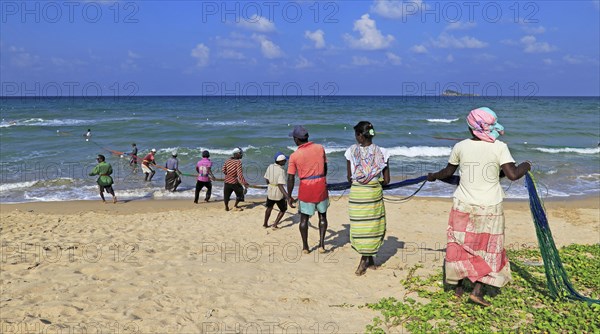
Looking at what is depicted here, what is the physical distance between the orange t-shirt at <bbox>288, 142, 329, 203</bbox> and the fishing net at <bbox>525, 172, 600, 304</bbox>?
7.93 feet

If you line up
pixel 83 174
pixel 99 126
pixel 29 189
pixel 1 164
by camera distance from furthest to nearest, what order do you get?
pixel 99 126
pixel 1 164
pixel 83 174
pixel 29 189

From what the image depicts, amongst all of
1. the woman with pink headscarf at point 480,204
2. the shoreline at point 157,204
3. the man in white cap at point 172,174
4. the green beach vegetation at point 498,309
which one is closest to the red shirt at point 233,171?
the shoreline at point 157,204

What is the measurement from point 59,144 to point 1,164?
219 inches

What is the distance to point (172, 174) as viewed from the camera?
13.0 m

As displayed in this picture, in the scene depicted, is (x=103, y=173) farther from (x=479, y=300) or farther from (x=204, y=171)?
(x=479, y=300)

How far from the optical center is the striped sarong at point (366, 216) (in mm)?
5270

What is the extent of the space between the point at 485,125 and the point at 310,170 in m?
2.44

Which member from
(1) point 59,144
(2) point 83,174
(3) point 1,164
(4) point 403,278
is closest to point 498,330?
(4) point 403,278

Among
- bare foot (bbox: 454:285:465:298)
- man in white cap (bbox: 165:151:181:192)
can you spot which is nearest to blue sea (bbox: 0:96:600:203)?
man in white cap (bbox: 165:151:181:192)

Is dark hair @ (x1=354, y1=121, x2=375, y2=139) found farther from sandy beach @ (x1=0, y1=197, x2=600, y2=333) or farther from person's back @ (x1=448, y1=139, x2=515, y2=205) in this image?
sandy beach @ (x1=0, y1=197, x2=600, y2=333)

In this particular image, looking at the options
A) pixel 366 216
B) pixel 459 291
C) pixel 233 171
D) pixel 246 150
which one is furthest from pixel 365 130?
pixel 246 150

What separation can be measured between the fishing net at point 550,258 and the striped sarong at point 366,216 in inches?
61.9

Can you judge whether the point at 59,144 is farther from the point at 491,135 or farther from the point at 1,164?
the point at 491,135

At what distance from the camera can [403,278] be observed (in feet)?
17.8
